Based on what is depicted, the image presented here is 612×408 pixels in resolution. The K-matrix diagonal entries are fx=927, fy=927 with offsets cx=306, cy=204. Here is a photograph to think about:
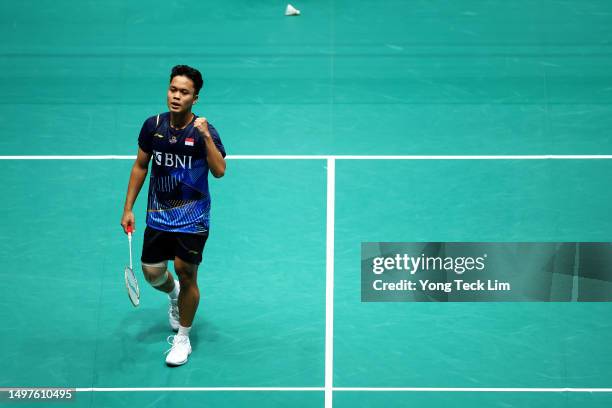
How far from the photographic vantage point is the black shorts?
6.69 m

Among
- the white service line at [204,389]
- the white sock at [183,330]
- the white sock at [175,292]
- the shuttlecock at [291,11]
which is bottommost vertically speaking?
the white service line at [204,389]

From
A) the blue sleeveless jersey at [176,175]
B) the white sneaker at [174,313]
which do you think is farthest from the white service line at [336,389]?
the blue sleeveless jersey at [176,175]

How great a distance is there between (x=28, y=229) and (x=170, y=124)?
8.64ft

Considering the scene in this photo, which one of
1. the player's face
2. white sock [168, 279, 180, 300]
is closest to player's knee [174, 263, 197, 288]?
white sock [168, 279, 180, 300]

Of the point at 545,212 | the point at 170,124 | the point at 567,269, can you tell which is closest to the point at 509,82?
the point at 545,212

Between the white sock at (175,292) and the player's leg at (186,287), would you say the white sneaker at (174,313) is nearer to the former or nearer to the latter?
the white sock at (175,292)

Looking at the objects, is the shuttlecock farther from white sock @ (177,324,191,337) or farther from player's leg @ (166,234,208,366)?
white sock @ (177,324,191,337)

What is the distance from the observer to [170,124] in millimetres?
6609

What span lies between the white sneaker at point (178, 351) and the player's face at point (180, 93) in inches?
74.0

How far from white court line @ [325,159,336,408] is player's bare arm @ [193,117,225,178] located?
1.82 meters

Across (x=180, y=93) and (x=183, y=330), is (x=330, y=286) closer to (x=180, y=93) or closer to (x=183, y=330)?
(x=183, y=330)

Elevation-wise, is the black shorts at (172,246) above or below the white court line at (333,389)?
above

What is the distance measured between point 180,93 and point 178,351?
6.82 feet

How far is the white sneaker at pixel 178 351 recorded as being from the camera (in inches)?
283
